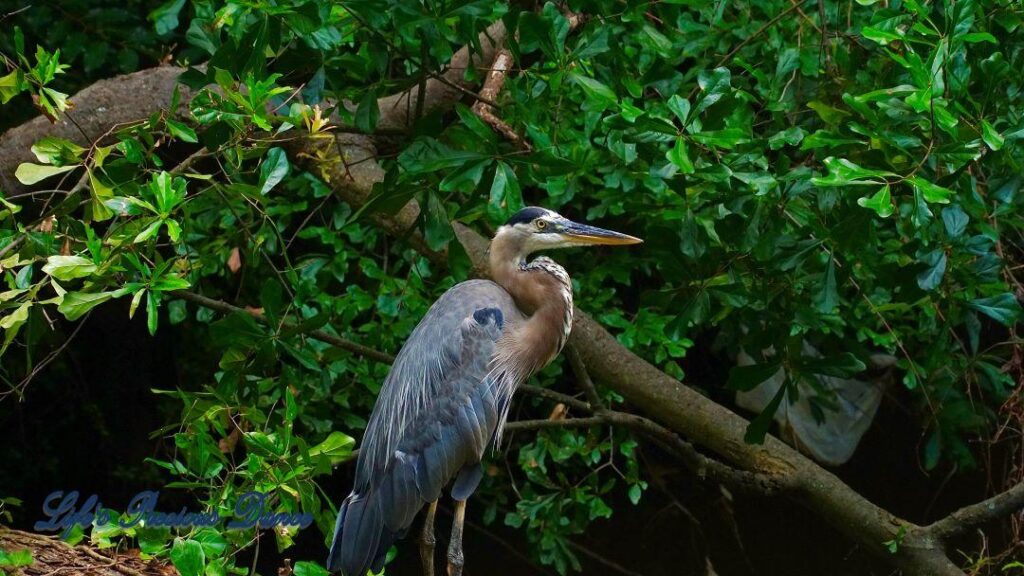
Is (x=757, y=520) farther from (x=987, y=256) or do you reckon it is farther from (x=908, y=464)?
(x=987, y=256)

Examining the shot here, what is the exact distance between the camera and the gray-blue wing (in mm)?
2812

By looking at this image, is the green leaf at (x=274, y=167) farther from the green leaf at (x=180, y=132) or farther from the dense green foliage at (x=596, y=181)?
the green leaf at (x=180, y=132)

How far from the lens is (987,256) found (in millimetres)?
2545

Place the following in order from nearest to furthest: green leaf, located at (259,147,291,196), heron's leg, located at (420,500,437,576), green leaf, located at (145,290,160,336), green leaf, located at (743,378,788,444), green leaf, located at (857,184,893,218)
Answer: green leaf, located at (857,184,893,218), green leaf, located at (145,290,160,336), green leaf, located at (259,147,291,196), green leaf, located at (743,378,788,444), heron's leg, located at (420,500,437,576)

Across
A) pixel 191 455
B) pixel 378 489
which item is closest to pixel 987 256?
pixel 378 489

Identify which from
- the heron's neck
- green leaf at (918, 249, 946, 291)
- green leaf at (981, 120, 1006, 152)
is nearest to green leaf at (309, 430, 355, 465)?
the heron's neck

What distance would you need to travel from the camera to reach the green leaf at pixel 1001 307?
2.41 metres

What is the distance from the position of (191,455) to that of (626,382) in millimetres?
1341

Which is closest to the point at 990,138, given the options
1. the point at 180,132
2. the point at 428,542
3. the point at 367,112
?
the point at 367,112

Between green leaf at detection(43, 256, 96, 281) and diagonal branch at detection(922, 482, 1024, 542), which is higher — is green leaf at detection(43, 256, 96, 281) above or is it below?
above

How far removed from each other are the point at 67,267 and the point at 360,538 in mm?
1064

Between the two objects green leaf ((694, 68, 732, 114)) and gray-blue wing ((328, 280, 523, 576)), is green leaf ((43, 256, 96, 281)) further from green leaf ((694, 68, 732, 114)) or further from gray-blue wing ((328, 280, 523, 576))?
green leaf ((694, 68, 732, 114))

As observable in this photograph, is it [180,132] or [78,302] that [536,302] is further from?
[78,302]

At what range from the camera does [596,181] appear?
3203 millimetres
